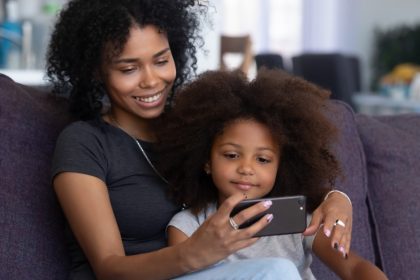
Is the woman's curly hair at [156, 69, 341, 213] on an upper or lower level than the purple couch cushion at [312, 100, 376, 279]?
upper

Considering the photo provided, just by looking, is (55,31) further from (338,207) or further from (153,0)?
(338,207)

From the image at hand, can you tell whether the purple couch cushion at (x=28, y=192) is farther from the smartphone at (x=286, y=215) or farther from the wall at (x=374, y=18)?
the wall at (x=374, y=18)

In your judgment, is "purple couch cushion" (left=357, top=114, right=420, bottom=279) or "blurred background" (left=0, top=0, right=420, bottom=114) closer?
"purple couch cushion" (left=357, top=114, right=420, bottom=279)

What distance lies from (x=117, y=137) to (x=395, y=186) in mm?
720

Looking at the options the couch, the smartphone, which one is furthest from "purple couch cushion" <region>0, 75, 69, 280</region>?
the smartphone

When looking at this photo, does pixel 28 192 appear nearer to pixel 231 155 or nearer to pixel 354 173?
pixel 231 155

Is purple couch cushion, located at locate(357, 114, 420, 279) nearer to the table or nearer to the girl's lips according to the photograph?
the girl's lips

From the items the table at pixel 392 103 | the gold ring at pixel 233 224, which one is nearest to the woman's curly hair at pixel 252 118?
the gold ring at pixel 233 224

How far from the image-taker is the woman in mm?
1231

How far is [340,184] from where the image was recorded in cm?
165

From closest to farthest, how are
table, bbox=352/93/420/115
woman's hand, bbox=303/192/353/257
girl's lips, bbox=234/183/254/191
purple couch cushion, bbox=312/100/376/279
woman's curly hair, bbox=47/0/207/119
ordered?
woman's hand, bbox=303/192/353/257, girl's lips, bbox=234/183/254/191, woman's curly hair, bbox=47/0/207/119, purple couch cushion, bbox=312/100/376/279, table, bbox=352/93/420/115

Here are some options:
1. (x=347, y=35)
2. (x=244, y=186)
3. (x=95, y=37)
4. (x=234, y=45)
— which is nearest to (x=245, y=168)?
(x=244, y=186)

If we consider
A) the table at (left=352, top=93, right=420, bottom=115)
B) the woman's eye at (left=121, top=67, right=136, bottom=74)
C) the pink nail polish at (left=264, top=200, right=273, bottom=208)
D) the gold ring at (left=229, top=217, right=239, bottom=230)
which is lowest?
the table at (left=352, top=93, right=420, bottom=115)

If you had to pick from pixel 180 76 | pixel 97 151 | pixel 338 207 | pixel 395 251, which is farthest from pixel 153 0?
pixel 395 251
